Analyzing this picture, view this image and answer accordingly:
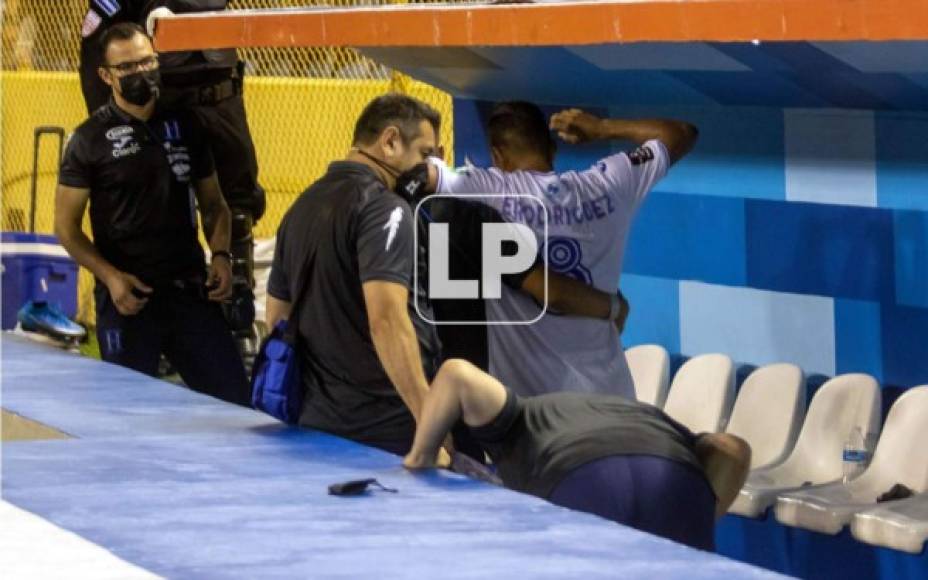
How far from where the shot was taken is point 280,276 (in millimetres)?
6809

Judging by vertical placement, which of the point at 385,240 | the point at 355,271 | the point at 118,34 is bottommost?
the point at 355,271

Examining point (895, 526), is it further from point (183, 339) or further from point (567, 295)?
point (183, 339)

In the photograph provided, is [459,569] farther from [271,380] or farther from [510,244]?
[510,244]

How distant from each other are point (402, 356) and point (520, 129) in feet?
4.71

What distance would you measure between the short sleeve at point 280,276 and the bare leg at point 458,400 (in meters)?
1.08

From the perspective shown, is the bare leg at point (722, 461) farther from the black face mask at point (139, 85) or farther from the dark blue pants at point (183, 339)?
the black face mask at point (139, 85)

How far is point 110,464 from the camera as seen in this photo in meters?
6.16

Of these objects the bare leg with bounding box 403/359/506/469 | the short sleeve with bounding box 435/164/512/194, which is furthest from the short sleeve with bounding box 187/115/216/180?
the bare leg with bounding box 403/359/506/469

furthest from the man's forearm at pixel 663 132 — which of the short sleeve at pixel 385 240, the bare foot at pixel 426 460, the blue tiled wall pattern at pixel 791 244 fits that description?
the bare foot at pixel 426 460

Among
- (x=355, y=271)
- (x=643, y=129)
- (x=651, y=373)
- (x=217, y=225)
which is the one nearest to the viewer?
(x=355, y=271)

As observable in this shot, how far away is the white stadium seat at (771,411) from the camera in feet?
25.2

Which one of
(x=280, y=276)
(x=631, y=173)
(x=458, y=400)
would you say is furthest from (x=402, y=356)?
(x=631, y=173)

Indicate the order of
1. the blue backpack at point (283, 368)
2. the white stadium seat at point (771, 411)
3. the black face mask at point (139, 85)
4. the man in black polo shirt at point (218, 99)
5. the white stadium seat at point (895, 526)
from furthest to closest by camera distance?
the man in black polo shirt at point (218, 99)
the black face mask at point (139, 85)
the white stadium seat at point (771, 411)
the blue backpack at point (283, 368)
the white stadium seat at point (895, 526)

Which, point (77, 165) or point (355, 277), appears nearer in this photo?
point (355, 277)
